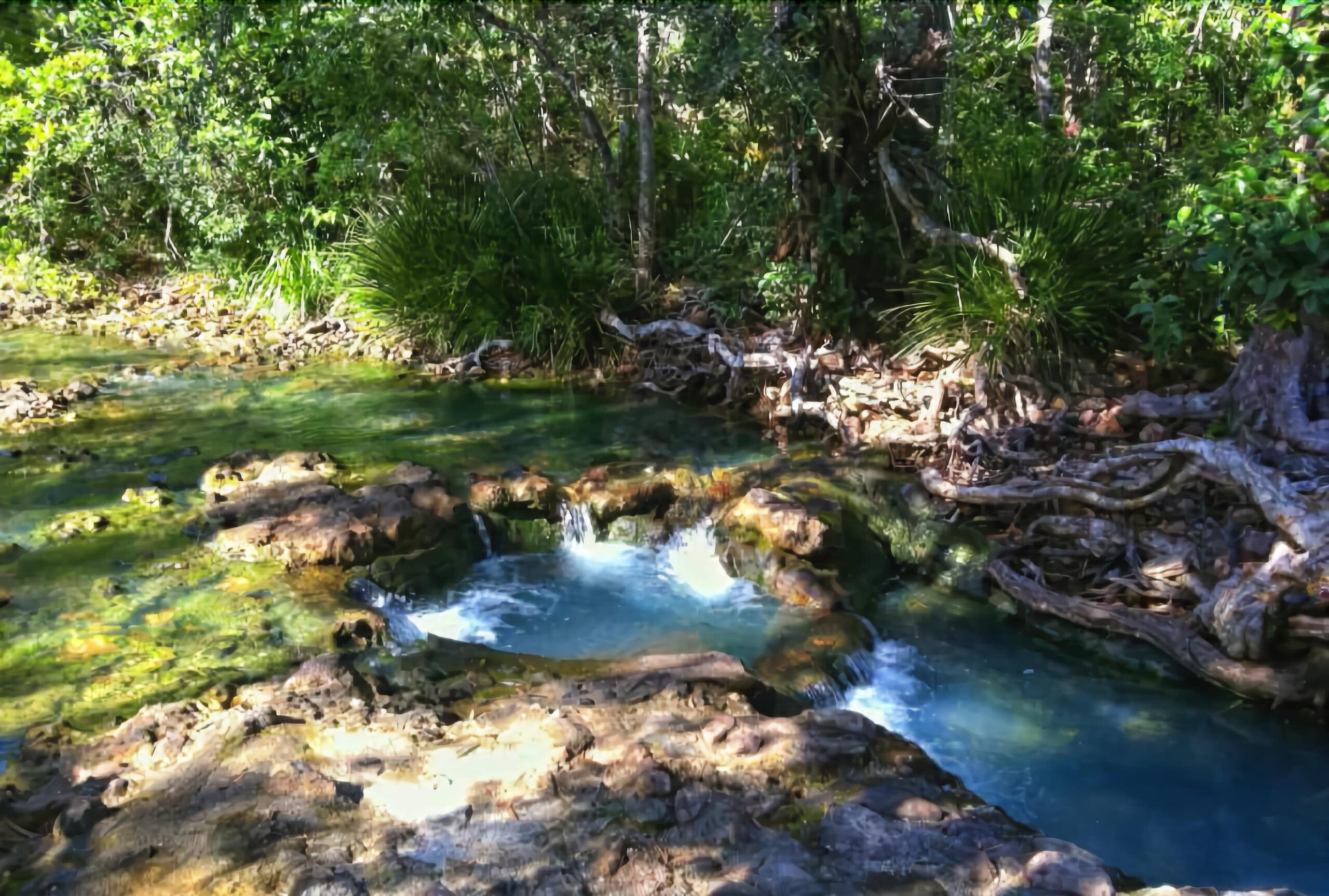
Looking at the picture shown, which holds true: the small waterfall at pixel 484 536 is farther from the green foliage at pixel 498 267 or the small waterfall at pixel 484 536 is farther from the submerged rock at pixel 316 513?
the green foliage at pixel 498 267

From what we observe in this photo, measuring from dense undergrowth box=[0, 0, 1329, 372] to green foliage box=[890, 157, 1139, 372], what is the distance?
0.02m

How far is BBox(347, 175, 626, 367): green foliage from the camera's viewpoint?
9500 mm

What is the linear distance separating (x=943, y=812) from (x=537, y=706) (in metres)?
1.48

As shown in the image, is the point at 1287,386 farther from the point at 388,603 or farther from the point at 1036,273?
the point at 388,603

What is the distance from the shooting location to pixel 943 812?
326 centimetres

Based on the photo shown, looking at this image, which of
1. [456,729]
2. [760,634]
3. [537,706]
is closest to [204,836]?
[456,729]

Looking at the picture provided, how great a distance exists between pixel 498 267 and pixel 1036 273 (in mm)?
4845

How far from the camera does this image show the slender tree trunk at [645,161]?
8531 mm

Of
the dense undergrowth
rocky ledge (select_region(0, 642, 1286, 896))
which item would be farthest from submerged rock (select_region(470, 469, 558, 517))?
the dense undergrowth

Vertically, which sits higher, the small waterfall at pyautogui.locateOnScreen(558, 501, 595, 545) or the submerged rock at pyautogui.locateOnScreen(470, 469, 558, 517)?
the submerged rock at pyautogui.locateOnScreen(470, 469, 558, 517)

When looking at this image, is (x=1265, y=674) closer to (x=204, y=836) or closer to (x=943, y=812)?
(x=943, y=812)

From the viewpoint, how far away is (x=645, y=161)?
9211 mm

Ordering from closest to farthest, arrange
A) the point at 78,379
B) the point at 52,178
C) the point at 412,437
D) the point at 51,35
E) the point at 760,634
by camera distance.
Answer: the point at 760,634 → the point at 412,437 → the point at 78,379 → the point at 51,35 → the point at 52,178

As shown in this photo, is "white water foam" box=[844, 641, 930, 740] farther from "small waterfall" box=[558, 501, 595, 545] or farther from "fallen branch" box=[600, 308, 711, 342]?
"fallen branch" box=[600, 308, 711, 342]
